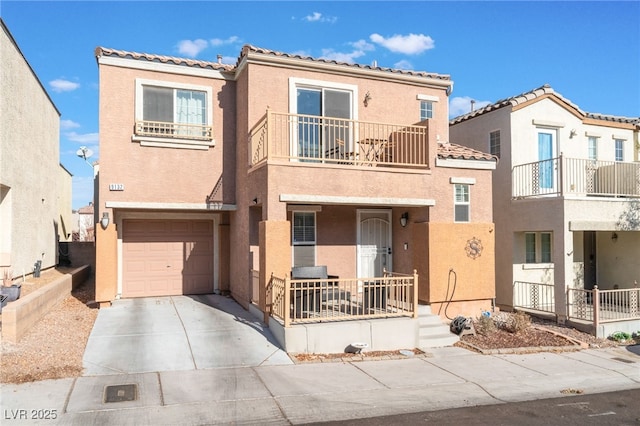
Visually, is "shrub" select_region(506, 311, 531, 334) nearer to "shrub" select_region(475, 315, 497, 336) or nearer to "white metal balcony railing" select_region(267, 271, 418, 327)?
"shrub" select_region(475, 315, 497, 336)

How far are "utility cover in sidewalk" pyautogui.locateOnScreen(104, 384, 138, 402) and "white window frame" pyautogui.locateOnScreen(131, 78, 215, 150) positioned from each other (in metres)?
7.13

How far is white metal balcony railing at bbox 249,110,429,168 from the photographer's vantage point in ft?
38.7

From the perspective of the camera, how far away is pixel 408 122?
47.4 ft

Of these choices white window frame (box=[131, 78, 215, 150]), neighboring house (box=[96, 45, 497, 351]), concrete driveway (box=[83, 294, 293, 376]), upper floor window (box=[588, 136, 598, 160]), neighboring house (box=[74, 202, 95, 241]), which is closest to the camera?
concrete driveway (box=[83, 294, 293, 376])

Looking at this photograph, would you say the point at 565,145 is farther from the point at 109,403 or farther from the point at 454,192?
the point at 109,403

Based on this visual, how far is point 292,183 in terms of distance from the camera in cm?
1084

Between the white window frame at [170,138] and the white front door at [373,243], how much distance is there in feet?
16.3

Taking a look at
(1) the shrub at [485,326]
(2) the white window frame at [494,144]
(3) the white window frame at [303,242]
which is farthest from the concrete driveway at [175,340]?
(2) the white window frame at [494,144]

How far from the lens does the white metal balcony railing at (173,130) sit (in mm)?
12719

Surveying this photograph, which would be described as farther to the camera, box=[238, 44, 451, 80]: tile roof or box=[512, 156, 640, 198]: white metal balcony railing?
Answer: box=[512, 156, 640, 198]: white metal balcony railing

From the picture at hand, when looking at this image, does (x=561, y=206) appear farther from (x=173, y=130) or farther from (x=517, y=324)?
(x=173, y=130)

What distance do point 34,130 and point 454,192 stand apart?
14.1 metres

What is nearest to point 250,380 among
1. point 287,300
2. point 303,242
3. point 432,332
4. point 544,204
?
point 287,300

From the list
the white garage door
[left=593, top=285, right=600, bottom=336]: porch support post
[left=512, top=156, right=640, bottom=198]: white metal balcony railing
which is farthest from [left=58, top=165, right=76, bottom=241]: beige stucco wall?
[left=593, top=285, right=600, bottom=336]: porch support post
